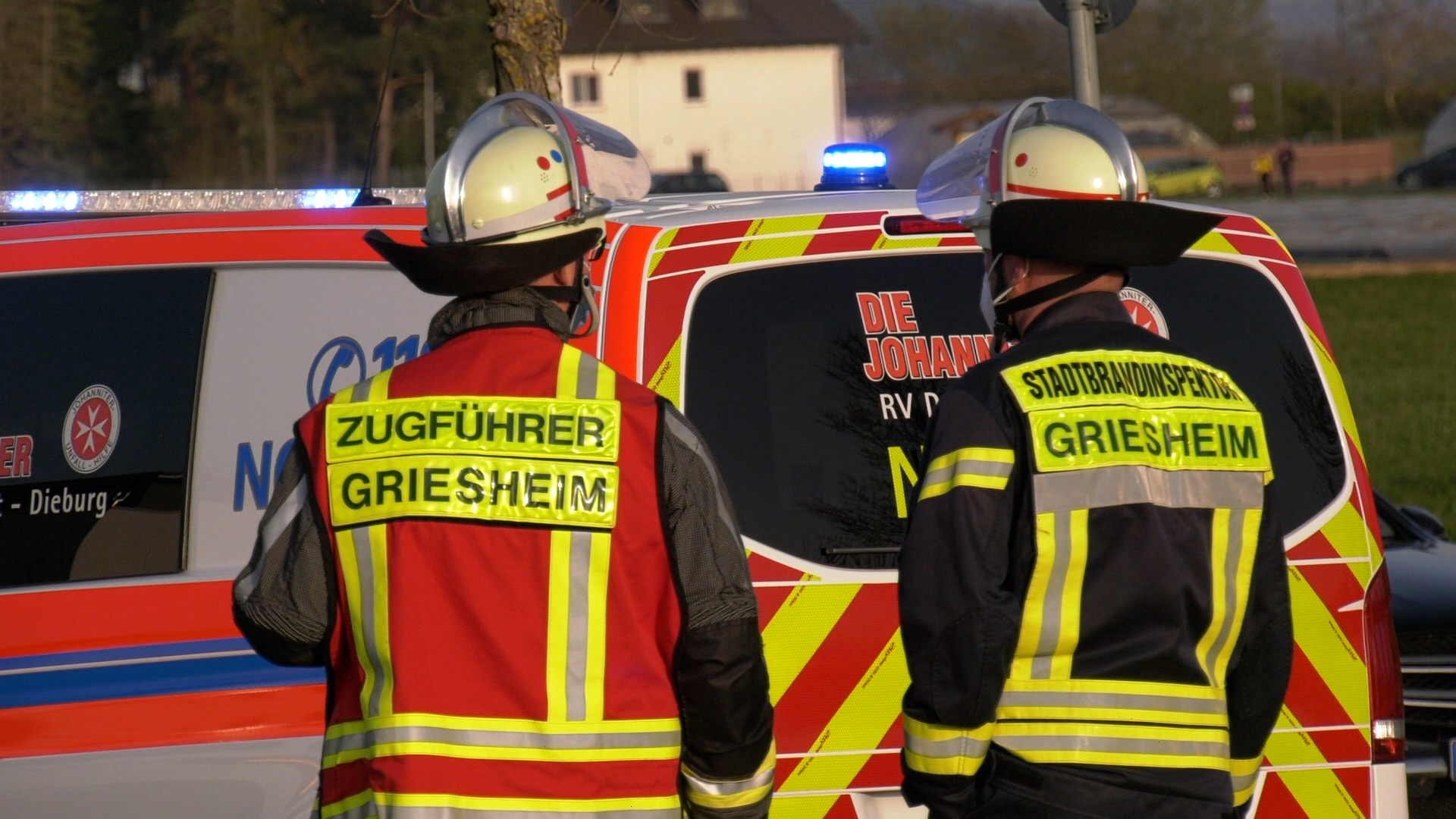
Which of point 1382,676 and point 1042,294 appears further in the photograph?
point 1382,676

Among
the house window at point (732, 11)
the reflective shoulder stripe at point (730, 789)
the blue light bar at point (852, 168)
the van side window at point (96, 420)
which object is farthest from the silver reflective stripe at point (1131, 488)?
the house window at point (732, 11)

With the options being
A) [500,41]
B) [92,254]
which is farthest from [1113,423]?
[500,41]

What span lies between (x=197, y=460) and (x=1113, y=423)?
1791 millimetres

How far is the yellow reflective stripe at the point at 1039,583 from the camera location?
7.89ft

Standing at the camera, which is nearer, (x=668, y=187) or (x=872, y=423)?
(x=872, y=423)

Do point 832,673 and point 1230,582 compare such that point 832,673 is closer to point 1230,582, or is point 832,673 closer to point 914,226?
point 1230,582

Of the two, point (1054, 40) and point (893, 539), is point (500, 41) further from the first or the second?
point (1054, 40)

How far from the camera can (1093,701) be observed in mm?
2410

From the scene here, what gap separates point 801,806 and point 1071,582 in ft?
2.43

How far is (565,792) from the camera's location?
225cm

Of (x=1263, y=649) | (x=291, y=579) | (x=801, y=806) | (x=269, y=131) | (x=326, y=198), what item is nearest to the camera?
(x=291, y=579)

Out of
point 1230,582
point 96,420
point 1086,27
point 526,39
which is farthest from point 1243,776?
point 526,39

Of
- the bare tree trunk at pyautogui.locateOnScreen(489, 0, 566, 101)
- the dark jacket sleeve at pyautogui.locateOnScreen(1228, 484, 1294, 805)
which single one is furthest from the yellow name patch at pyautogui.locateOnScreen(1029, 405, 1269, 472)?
the bare tree trunk at pyautogui.locateOnScreen(489, 0, 566, 101)

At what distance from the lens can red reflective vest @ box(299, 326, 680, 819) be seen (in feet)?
7.38
